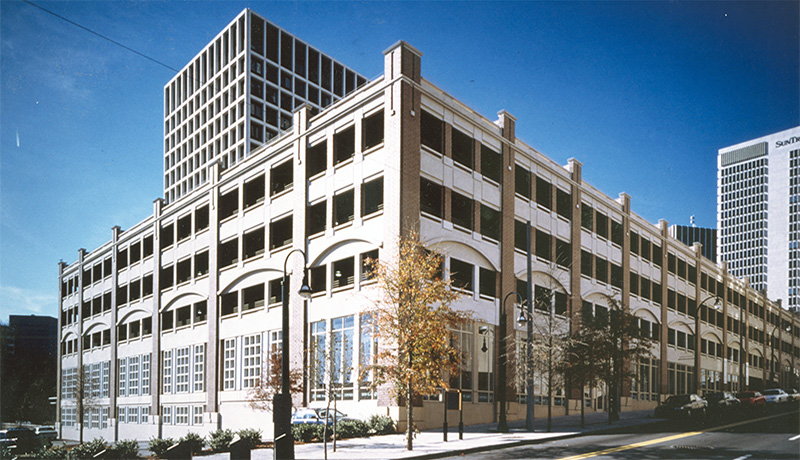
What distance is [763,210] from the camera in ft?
316

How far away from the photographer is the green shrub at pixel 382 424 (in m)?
28.9

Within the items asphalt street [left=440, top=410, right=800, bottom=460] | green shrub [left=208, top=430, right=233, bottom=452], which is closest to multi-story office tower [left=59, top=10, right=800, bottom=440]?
green shrub [left=208, top=430, right=233, bottom=452]

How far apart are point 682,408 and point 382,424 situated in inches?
725

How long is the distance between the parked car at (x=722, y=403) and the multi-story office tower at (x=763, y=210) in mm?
18657

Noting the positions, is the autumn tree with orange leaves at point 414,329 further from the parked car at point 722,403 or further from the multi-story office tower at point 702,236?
the multi-story office tower at point 702,236

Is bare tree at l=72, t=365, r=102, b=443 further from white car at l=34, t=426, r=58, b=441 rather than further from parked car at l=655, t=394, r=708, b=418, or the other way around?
parked car at l=655, t=394, r=708, b=418

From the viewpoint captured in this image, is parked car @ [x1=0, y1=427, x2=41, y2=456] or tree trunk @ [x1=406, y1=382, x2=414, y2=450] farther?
parked car @ [x1=0, y1=427, x2=41, y2=456]

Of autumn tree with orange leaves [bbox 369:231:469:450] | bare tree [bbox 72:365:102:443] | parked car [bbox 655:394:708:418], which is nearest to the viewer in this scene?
autumn tree with orange leaves [bbox 369:231:469:450]

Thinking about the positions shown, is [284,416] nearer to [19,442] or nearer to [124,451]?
[124,451]

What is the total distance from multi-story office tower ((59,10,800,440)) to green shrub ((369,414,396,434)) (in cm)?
60

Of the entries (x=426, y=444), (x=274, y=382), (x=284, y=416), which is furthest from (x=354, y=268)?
(x=284, y=416)

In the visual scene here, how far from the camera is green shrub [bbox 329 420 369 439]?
27234 millimetres

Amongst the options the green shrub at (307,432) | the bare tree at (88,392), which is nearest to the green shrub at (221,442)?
the green shrub at (307,432)

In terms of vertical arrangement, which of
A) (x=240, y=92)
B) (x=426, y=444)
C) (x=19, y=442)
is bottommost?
(x=19, y=442)
